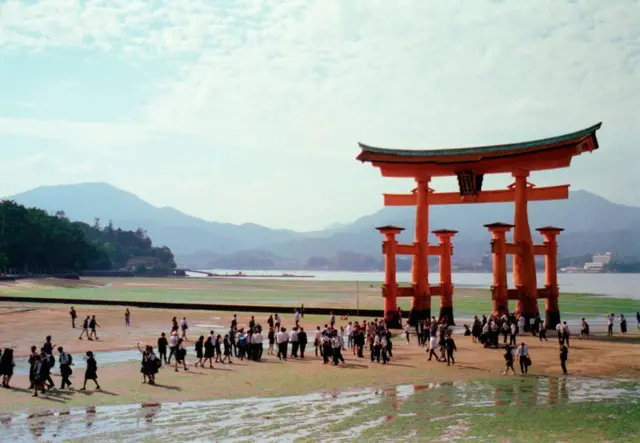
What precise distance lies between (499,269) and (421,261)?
226 inches

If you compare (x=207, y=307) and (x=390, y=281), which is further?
(x=207, y=307)

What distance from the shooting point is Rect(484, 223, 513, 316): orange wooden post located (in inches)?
1486

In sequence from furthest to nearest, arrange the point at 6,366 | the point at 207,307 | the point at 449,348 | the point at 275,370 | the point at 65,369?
the point at 207,307 → the point at 449,348 → the point at 275,370 → the point at 6,366 → the point at 65,369

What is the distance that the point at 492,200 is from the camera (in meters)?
43.0

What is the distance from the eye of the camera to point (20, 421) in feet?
53.9

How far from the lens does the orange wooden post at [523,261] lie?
126 feet

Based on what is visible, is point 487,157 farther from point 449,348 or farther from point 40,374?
point 40,374

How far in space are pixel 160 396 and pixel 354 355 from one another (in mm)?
11824

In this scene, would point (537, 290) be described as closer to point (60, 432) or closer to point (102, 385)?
point (102, 385)

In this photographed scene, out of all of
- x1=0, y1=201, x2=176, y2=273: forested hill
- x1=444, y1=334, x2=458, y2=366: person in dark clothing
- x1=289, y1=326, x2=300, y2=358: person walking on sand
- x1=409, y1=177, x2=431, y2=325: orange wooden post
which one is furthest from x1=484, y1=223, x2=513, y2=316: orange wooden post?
x1=0, y1=201, x2=176, y2=273: forested hill

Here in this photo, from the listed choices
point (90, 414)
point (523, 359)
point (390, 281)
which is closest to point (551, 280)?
point (390, 281)

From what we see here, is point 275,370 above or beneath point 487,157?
beneath

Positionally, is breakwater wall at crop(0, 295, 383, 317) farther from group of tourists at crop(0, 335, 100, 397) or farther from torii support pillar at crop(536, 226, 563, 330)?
group of tourists at crop(0, 335, 100, 397)

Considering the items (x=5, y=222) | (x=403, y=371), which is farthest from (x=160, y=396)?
(x=5, y=222)
